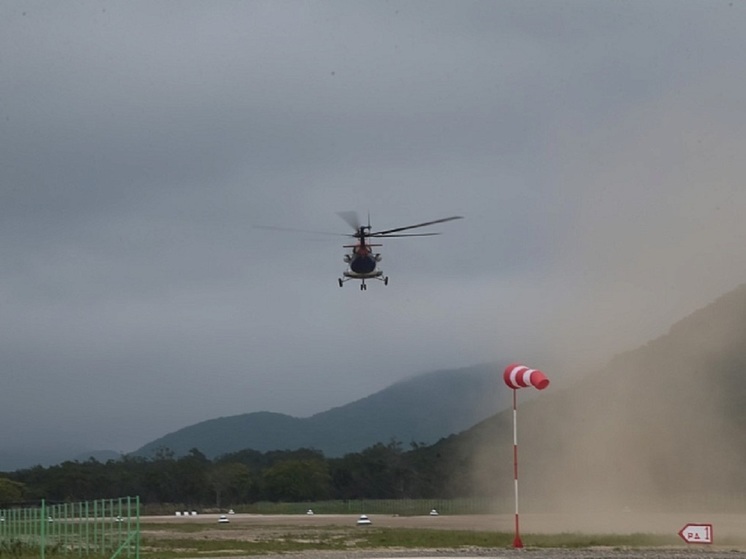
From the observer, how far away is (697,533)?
43.3 m

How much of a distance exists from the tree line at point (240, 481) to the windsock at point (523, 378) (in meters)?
104

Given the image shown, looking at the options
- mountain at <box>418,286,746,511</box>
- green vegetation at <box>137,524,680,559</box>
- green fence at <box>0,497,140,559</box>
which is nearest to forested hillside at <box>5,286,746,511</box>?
mountain at <box>418,286,746,511</box>

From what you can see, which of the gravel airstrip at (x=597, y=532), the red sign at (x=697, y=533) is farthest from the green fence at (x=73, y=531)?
the red sign at (x=697, y=533)

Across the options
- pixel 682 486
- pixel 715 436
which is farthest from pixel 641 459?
pixel 715 436

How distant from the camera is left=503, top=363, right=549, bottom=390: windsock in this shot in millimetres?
43969

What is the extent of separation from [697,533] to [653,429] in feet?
148

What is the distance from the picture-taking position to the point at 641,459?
85.8 m

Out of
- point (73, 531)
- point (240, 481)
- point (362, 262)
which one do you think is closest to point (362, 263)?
point (362, 262)

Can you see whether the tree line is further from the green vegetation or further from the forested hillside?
the green vegetation

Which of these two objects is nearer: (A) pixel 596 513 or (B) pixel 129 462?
(A) pixel 596 513

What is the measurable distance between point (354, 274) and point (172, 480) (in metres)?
104

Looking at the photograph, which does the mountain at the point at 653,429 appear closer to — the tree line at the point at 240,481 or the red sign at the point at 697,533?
the red sign at the point at 697,533

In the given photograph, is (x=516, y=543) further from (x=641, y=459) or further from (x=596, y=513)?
(x=641, y=459)

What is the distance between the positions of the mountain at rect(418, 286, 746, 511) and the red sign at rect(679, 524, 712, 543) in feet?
107
